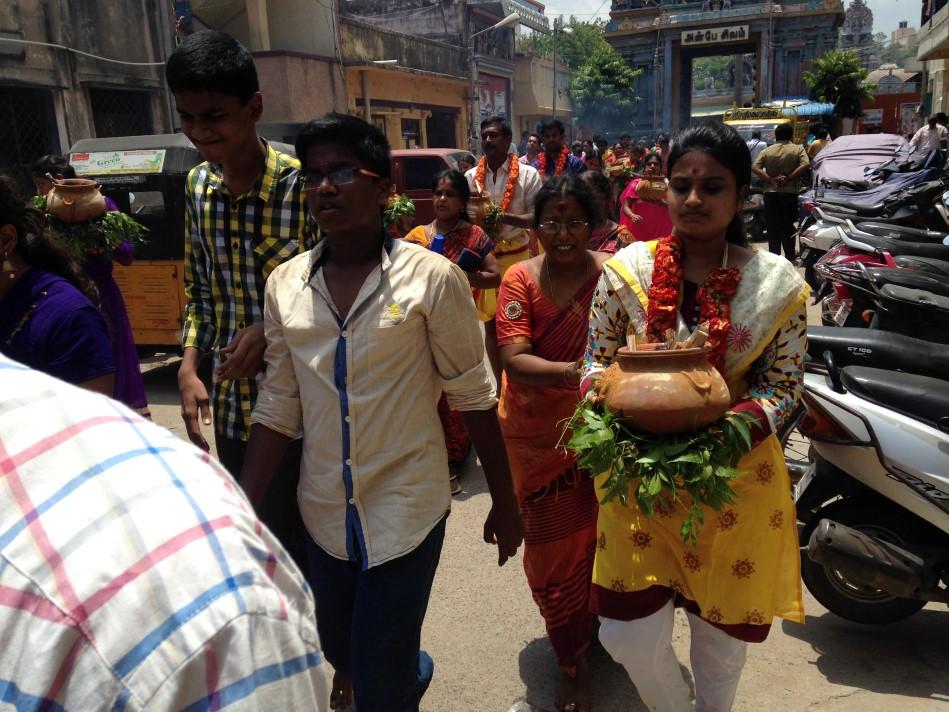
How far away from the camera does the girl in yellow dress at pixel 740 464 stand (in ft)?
7.45

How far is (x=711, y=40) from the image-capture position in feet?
142

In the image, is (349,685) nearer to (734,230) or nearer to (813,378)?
(734,230)

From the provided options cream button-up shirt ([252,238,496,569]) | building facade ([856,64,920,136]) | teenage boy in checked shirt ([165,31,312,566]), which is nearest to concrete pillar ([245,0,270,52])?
teenage boy in checked shirt ([165,31,312,566])

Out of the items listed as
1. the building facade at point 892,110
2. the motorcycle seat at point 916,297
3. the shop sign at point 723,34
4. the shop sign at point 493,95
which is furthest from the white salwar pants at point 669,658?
the shop sign at point 723,34

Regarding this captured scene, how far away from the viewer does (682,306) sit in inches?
94.1

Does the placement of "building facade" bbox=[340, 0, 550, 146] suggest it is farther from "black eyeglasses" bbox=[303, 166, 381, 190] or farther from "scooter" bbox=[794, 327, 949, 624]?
"black eyeglasses" bbox=[303, 166, 381, 190]

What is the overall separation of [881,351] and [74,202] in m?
4.56

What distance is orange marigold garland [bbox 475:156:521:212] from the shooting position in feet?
21.8

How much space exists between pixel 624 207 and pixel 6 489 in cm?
659

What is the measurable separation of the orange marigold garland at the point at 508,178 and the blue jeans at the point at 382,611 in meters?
4.62

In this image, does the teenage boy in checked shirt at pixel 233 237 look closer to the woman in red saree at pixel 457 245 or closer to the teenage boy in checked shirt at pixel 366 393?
the teenage boy in checked shirt at pixel 366 393

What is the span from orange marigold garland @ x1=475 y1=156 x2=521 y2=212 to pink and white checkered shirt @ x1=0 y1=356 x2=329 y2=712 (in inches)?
233

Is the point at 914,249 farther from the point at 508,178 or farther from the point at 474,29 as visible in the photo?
the point at 474,29

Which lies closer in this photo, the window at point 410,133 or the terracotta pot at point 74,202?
the terracotta pot at point 74,202
